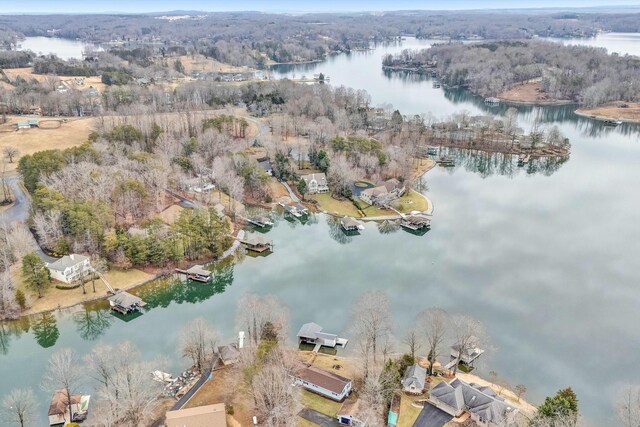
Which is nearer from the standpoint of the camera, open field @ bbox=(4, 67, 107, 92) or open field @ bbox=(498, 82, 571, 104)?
open field @ bbox=(4, 67, 107, 92)

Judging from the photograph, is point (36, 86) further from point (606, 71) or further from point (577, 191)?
point (606, 71)

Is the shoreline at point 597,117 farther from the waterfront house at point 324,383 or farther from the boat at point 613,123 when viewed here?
the waterfront house at point 324,383

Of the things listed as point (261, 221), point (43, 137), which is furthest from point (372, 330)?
point (43, 137)

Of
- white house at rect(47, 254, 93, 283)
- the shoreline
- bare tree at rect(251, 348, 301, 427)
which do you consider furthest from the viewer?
the shoreline

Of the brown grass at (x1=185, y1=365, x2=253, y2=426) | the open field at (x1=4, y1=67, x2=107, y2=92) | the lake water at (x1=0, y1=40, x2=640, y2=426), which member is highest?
the open field at (x1=4, y1=67, x2=107, y2=92)

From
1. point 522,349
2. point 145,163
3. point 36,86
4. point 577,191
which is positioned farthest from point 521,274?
point 36,86

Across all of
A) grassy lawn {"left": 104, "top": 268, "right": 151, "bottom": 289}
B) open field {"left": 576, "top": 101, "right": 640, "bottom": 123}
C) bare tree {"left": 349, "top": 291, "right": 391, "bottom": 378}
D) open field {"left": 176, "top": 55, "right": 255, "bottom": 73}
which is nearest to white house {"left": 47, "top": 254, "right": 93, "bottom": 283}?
grassy lawn {"left": 104, "top": 268, "right": 151, "bottom": 289}

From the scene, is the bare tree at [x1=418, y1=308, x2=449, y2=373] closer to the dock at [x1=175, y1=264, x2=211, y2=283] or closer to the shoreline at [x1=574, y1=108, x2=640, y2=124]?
the dock at [x1=175, y1=264, x2=211, y2=283]

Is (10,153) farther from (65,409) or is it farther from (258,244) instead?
(65,409)
